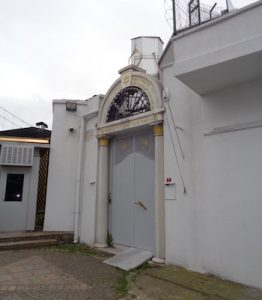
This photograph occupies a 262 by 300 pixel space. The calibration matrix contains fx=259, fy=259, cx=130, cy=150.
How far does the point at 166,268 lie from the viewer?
4652 millimetres

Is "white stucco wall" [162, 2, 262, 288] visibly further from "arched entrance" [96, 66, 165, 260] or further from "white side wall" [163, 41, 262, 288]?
"arched entrance" [96, 66, 165, 260]

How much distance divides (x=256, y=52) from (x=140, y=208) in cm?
383

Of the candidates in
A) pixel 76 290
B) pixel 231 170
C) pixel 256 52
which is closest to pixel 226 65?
pixel 256 52

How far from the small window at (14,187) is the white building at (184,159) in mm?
894

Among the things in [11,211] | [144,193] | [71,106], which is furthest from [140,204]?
[11,211]

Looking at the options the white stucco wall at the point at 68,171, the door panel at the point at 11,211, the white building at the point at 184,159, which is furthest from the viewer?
the door panel at the point at 11,211

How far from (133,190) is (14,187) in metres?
3.73

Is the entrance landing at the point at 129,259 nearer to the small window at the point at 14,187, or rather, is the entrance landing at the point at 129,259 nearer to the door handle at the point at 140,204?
the door handle at the point at 140,204

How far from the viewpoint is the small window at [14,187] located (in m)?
7.44

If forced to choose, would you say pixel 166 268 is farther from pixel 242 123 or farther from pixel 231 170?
pixel 242 123

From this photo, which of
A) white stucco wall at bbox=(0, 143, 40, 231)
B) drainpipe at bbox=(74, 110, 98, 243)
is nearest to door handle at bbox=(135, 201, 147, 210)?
drainpipe at bbox=(74, 110, 98, 243)

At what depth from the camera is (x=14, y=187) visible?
751 cm

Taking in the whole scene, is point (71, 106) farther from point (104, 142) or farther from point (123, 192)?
point (123, 192)

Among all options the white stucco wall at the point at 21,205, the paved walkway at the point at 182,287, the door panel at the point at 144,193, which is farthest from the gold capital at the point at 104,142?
the paved walkway at the point at 182,287
